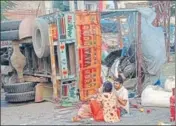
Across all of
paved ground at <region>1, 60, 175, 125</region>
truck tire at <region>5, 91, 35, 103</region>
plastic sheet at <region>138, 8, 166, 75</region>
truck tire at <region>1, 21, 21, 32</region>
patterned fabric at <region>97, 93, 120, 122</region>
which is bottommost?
paved ground at <region>1, 60, 175, 125</region>

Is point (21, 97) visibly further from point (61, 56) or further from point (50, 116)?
point (50, 116)

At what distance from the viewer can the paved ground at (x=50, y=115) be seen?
307 inches

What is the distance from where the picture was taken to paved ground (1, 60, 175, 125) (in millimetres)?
7805

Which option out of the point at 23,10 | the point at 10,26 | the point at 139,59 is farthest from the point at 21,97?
the point at 23,10

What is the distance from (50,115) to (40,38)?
2.38 m

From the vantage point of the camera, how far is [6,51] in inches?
511

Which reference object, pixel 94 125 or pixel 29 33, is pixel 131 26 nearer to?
pixel 29 33

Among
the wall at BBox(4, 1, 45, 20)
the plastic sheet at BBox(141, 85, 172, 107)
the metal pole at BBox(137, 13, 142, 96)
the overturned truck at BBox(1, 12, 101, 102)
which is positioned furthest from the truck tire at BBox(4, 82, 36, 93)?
the wall at BBox(4, 1, 45, 20)

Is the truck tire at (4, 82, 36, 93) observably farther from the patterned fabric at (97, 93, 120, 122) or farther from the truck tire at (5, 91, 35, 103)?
the patterned fabric at (97, 93, 120, 122)

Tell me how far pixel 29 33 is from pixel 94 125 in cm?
404

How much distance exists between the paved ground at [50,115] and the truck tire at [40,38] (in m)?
1.23

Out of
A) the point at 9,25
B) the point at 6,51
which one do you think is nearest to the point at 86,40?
the point at 9,25

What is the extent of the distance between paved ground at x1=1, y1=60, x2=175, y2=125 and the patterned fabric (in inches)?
6.0

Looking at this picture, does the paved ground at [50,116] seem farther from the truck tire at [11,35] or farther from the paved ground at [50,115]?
the truck tire at [11,35]
